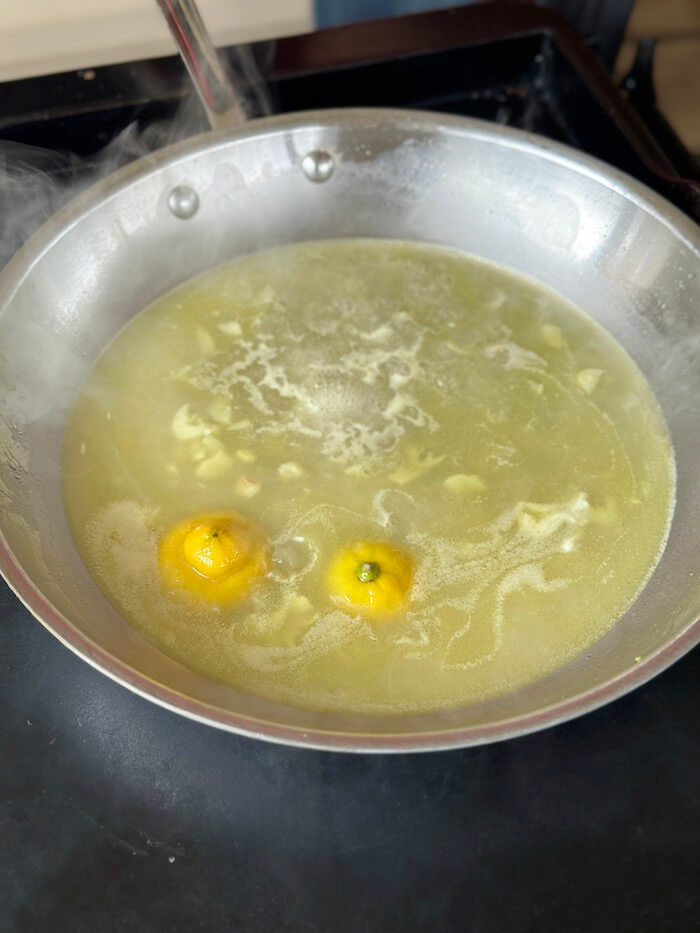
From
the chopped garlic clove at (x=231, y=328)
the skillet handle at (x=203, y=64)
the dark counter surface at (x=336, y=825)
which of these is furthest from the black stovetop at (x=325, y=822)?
the skillet handle at (x=203, y=64)

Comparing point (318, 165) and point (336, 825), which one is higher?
point (318, 165)

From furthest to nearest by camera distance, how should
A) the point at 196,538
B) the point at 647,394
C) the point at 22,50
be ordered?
the point at 22,50 < the point at 647,394 < the point at 196,538

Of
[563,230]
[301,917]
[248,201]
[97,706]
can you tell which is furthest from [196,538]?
[563,230]

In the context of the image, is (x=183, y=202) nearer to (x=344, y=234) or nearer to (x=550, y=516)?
(x=344, y=234)

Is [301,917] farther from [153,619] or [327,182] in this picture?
[327,182]

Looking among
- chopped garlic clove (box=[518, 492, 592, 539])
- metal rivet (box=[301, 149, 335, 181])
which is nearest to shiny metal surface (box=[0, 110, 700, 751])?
metal rivet (box=[301, 149, 335, 181])

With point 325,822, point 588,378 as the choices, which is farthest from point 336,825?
point 588,378
